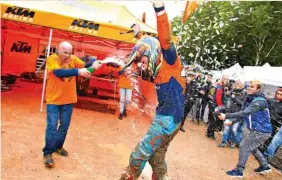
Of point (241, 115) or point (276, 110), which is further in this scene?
point (276, 110)

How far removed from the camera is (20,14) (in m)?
7.30

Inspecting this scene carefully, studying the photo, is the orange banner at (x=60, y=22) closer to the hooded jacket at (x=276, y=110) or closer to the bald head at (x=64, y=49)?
the bald head at (x=64, y=49)

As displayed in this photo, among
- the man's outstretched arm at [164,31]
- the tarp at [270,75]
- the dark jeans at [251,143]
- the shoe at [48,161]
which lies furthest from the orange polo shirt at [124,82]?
the man's outstretched arm at [164,31]

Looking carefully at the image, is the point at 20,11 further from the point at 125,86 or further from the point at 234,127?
the point at 234,127

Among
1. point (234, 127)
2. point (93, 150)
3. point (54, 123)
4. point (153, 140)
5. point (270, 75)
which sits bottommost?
point (93, 150)

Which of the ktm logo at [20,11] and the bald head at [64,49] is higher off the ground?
the ktm logo at [20,11]

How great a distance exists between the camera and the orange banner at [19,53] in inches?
428

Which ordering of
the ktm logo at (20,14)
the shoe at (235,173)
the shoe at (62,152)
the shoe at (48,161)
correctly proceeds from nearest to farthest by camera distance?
the shoe at (48,161) → the shoe at (62,152) → the shoe at (235,173) → the ktm logo at (20,14)

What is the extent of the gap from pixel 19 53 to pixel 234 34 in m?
13.8

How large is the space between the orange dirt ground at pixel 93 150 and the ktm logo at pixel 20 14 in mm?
2372

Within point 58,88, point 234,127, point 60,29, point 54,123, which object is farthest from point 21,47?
point 234,127

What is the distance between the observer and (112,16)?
8.60m

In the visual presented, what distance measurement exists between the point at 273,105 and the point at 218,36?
15.0 m

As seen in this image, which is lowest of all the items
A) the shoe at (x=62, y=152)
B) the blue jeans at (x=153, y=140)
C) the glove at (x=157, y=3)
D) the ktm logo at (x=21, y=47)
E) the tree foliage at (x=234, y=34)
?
the shoe at (x=62, y=152)
